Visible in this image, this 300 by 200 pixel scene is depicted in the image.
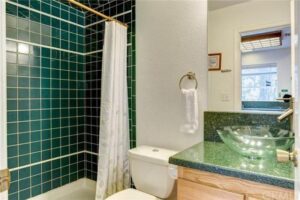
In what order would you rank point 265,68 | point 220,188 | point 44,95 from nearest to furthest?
point 220,188, point 265,68, point 44,95

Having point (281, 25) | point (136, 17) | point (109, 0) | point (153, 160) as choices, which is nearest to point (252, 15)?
point (281, 25)

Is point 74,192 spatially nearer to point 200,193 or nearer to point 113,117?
point 113,117

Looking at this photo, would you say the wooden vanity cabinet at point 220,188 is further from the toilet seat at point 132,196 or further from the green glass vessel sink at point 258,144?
the toilet seat at point 132,196

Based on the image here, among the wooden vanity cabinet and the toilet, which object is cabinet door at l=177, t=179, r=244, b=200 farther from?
the toilet

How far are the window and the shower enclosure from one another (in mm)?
1042

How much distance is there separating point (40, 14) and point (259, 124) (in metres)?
2.27

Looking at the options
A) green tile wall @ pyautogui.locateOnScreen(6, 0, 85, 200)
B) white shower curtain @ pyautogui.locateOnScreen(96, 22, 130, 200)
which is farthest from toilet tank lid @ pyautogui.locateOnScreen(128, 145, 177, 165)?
green tile wall @ pyautogui.locateOnScreen(6, 0, 85, 200)

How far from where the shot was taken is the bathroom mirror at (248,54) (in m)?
1.32

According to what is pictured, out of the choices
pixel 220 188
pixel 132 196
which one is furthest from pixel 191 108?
pixel 132 196

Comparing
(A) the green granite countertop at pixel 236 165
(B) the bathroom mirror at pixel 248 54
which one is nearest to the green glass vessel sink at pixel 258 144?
(A) the green granite countertop at pixel 236 165

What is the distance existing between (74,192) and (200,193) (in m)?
1.80

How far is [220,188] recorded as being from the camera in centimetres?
99

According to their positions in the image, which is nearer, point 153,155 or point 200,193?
point 200,193

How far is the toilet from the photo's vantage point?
1467 mm
